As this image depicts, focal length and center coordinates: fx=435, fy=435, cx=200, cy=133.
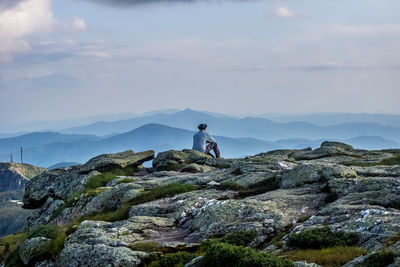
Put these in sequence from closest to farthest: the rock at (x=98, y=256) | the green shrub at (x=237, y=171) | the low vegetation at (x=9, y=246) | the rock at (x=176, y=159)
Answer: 1. the rock at (x=98, y=256)
2. the green shrub at (x=237, y=171)
3. the low vegetation at (x=9, y=246)
4. the rock at (x=176, y=159)

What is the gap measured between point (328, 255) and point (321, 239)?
129 cm

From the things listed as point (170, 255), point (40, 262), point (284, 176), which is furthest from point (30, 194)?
point (170, 255)

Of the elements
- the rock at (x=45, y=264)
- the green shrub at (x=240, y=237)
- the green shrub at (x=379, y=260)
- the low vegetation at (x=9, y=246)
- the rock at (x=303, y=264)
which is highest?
the green shrub at (x=379, y=260)

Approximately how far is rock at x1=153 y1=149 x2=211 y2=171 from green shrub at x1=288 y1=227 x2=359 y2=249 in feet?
92.5

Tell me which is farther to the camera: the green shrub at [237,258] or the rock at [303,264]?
the green shrub at [237,258]

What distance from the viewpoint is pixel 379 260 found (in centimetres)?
1184

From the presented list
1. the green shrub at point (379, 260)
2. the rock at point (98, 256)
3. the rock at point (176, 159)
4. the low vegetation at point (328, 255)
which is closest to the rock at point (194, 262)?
the rock at point (98, 256)

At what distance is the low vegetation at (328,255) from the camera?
1299 centimetres

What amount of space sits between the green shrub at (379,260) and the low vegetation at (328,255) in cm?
96

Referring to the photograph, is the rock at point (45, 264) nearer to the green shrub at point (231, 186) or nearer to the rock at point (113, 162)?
the green shrub at point (231, 186)

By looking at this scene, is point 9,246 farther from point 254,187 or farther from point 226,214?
point 226,214

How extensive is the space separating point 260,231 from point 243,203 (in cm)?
282

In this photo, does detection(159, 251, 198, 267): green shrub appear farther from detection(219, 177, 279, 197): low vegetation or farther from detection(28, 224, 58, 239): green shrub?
detection(219, 177, 279, 197): low vegetation

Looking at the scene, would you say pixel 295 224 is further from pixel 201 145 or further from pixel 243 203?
pixel 201 145
